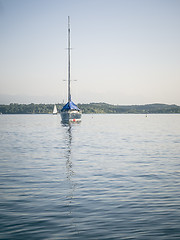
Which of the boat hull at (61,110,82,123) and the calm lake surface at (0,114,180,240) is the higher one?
the boat hull at (61,110,82,123)

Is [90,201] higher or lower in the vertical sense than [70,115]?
lower

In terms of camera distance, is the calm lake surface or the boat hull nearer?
the calm lake surface

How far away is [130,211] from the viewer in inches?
455

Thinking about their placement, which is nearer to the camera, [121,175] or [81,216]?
[81,216]

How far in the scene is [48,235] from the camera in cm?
929

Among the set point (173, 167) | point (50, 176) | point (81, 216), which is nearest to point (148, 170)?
point (173, 167)

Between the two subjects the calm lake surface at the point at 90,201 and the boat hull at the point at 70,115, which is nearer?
the calm lake surface at the point at 90,201

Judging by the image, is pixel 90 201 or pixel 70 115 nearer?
pixel 90 201

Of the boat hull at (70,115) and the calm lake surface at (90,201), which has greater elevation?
the boat hull at (70,115)

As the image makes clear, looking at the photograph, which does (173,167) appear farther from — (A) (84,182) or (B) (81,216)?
(B) (81,216)

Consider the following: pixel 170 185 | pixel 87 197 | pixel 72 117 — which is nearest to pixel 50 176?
pixel 87 197

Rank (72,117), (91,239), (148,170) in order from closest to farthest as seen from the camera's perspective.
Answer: (91,239)
(148,170)
(72,117)

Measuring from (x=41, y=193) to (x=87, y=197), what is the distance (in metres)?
2.22

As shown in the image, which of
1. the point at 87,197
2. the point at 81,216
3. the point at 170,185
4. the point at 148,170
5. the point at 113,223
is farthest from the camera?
the point at 148,170
